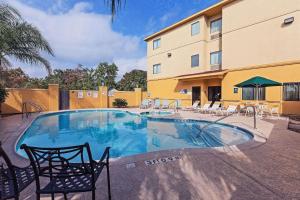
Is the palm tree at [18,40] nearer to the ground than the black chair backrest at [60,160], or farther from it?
farther from it

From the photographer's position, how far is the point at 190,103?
2086 centimetres

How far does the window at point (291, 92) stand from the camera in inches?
505

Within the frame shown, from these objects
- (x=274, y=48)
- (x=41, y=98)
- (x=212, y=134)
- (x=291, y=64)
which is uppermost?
(x=274, y=48)

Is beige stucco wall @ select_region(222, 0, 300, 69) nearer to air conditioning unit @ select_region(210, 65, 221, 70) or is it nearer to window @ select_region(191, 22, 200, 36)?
air conditioning unit @ select_region(210, 65, 221, 70)

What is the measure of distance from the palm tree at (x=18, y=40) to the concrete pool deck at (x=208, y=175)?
19.9 ft

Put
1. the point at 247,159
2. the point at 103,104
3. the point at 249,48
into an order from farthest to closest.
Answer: the point at 103,104, the point at 249,48, the point at 247,159

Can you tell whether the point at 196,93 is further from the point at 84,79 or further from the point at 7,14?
the point at 84,79

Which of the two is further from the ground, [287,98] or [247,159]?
[287,98]

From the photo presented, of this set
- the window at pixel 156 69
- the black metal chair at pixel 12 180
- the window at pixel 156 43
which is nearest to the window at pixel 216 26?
the window at pixel 156 43

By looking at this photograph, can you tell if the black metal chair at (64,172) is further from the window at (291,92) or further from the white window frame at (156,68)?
the white window frame at (156,68)

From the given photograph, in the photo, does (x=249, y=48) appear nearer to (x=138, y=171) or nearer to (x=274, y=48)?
(x=274, y=48)

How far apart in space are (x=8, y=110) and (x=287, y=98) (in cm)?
2152

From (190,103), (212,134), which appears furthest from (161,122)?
(190,103)

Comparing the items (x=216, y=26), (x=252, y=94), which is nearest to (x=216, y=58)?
(x=216, y=26)
